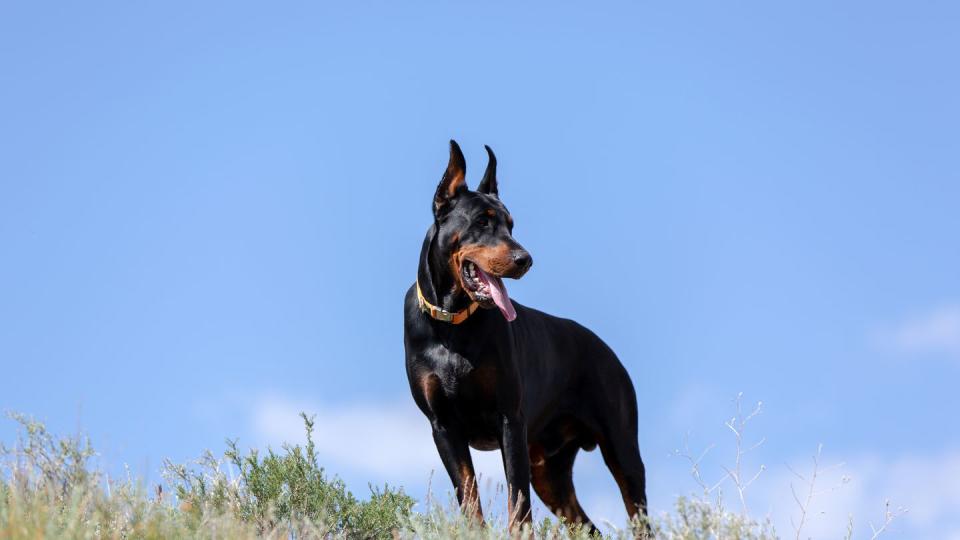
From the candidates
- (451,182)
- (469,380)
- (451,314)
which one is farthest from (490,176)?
(469,380)

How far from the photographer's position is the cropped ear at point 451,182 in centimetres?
760

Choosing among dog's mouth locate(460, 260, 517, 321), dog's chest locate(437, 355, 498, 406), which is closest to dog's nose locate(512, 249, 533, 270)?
dog's mouth locate(460, 260, 517, 321)

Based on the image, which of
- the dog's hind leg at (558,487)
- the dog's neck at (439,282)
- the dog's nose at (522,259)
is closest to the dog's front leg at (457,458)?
the dog's neck at (439,282)

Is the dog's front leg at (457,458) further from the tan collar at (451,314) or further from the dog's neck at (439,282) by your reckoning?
the dog's neck at (439,282)

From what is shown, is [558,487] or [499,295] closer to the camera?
[499,295]

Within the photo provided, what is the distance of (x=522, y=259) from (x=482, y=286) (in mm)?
386

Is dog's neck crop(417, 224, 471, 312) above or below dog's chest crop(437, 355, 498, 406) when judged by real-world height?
above

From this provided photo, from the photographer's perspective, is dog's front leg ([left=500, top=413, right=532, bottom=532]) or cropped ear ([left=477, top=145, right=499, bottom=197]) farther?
cropped ear ([left=477, top=145, right=499, bottom=197])

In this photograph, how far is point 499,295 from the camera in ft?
24.0

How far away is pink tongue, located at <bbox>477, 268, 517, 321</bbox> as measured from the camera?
730 centimetres

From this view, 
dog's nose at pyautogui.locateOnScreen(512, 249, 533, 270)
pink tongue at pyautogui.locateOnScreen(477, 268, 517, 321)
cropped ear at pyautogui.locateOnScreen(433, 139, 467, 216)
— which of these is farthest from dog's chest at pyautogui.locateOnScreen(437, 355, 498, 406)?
cropped ear at pyautogui.locateOnScreen(433, 139, 467, 216)

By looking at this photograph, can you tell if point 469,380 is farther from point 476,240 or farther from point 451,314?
point 476,240

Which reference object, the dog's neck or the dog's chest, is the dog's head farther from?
the dog's chest

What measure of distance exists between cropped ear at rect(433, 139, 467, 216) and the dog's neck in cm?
16
